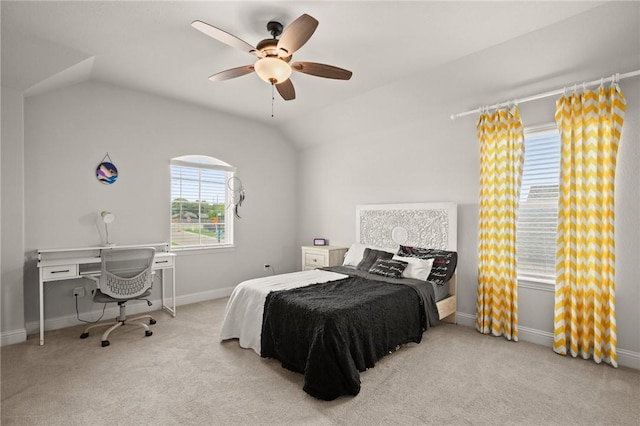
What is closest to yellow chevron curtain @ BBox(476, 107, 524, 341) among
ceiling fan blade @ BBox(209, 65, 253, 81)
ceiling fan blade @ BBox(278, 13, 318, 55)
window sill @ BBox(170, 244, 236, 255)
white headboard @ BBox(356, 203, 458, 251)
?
white headboard @ BBox(356, 203, 458, 251)

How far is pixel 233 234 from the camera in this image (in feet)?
16.2

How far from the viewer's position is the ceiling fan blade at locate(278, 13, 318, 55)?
2.00 meters

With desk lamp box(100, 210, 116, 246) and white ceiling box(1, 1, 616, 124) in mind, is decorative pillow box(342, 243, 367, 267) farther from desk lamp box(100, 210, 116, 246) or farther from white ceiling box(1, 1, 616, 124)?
desk lamp box(100, 210, 116, 246)

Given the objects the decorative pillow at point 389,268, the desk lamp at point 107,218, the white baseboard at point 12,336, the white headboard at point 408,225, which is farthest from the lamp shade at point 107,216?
the white headboard at point 408,225

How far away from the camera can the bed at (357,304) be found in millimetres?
2205

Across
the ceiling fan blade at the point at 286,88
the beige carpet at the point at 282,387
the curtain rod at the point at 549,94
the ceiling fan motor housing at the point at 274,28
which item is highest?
the ceiling fan motor housing at the point at 274,28

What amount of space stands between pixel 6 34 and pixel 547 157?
4.87 metres

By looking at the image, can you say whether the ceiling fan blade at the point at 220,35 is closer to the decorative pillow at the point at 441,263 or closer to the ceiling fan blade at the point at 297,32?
the ceiling fan blade at the point at 297,32

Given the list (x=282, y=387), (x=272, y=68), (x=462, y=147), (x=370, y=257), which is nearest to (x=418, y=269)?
(x=370, y=257)

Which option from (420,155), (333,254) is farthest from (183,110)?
(420,155)

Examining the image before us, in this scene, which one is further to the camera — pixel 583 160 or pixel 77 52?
pixel 77 52

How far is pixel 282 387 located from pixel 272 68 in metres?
2.34

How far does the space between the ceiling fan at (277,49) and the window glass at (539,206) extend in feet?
6.72

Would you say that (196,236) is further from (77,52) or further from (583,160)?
(583,160)
